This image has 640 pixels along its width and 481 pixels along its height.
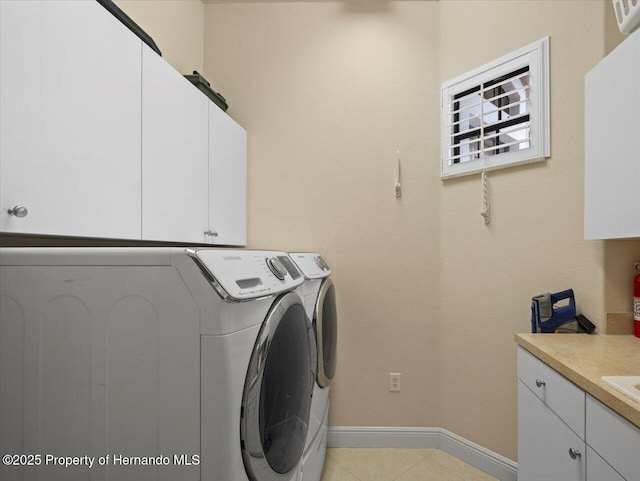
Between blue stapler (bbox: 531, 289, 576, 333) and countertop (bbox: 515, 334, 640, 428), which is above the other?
blue stapler (bbox: 531, 289, 576, 333)

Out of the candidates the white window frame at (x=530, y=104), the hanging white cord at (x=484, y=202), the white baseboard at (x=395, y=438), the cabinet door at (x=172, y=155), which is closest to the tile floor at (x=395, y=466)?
the white baseboard at (x=395, y=438)

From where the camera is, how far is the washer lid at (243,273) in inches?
32.7

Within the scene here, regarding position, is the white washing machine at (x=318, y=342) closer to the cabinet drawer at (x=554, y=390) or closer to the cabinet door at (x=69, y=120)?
the cabinet door at (x=69, y=120)

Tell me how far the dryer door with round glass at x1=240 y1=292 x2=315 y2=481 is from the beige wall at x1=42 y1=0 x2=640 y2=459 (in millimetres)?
1037

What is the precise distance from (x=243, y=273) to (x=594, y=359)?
3.92ft

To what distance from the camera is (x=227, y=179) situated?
220cm

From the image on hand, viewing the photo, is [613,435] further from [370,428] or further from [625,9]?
[370,428]

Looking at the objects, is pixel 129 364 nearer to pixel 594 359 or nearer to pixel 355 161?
pixel 594 359

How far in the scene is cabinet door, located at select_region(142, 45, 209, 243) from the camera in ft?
4.63

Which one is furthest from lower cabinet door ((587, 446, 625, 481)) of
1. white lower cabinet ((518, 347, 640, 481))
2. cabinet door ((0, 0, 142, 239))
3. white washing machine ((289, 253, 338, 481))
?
cabinet door ((0, 0, 142, 239))

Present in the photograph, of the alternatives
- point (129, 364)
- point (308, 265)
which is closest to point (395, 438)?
point (308, 265)

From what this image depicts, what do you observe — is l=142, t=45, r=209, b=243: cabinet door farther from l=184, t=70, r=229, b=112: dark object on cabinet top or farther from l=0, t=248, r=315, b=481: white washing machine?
l=0, t=248, r=315, b=481: white washing machine

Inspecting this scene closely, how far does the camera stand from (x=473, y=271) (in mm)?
2195

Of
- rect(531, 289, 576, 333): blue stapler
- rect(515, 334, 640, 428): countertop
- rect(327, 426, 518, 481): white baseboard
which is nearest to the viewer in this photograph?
rect(515, 334, 640, 428): countertop
